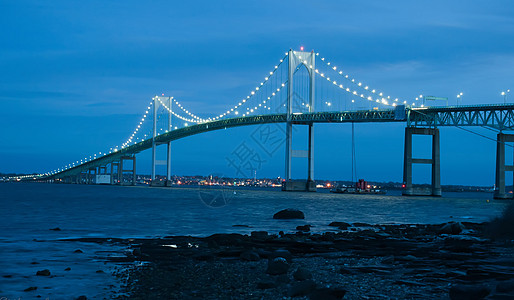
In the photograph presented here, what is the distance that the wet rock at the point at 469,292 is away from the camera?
752cm

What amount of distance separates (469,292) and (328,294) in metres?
1.84

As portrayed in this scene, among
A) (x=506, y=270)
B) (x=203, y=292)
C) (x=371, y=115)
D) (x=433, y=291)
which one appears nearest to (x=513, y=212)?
(x=506, y=270)

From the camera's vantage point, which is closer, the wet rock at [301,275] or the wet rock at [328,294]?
the wet rock at [328,294]

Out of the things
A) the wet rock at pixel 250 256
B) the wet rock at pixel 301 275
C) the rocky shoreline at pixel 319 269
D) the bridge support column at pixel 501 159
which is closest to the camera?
the rocky shoreline at pixel 319 269

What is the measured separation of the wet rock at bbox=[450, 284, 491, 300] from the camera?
24.7 ft

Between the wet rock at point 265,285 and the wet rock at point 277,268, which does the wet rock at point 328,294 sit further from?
the wet rock at point 277,268

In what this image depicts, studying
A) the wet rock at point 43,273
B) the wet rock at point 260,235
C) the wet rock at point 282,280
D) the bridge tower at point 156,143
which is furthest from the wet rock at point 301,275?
the bridge tower at point 156,143

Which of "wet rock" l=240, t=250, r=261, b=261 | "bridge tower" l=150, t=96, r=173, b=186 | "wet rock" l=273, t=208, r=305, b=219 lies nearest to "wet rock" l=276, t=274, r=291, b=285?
"wet rock" l=240, t=250, r=261, b=261

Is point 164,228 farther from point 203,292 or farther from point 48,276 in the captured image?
point 203,292

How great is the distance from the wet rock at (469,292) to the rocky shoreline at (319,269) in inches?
0.5

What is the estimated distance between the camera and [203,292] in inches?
340

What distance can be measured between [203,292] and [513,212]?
35.3 ft

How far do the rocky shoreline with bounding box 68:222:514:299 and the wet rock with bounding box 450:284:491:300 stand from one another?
0.5 inches

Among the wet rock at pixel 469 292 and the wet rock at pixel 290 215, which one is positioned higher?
the wet rock at pixel 469 292
